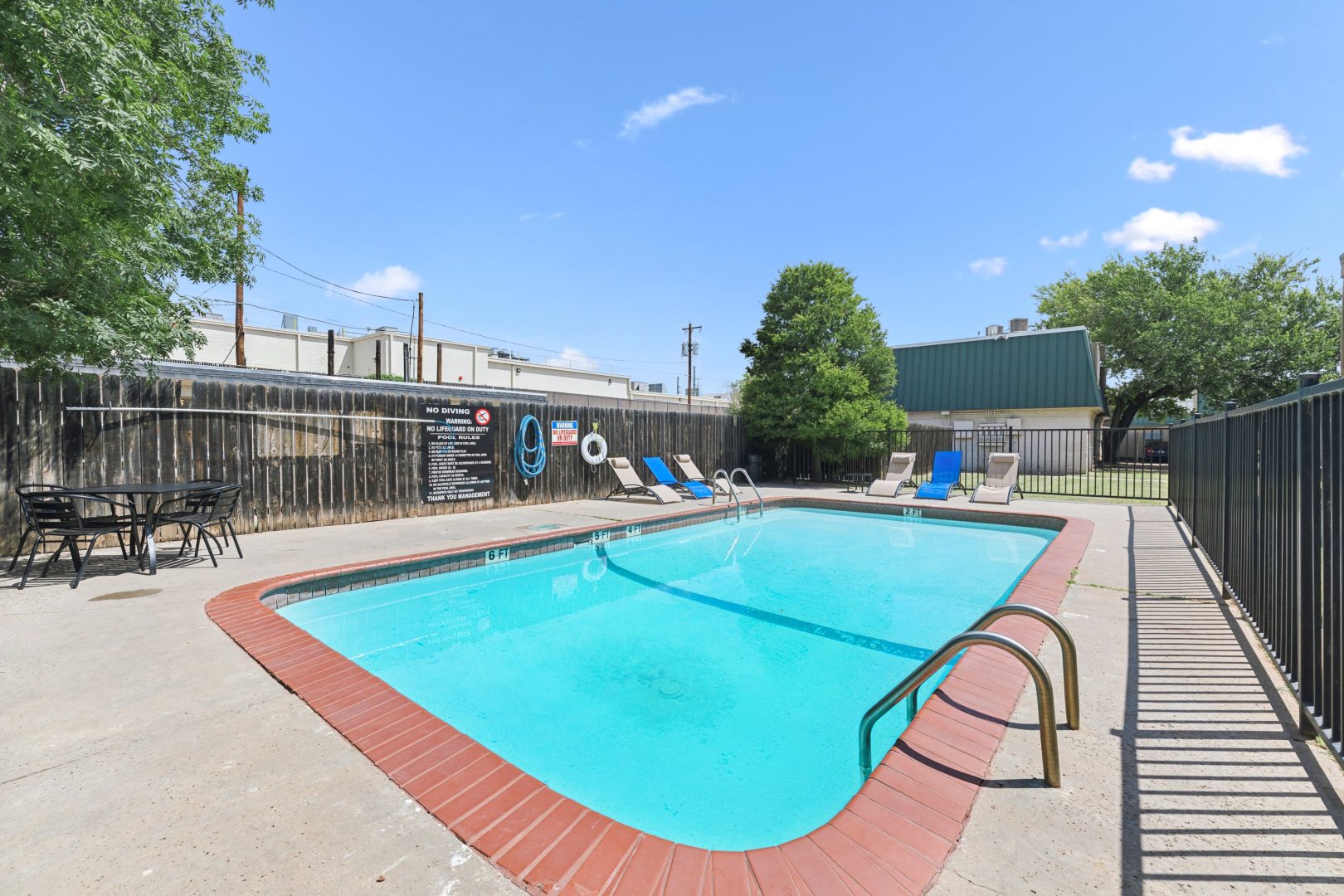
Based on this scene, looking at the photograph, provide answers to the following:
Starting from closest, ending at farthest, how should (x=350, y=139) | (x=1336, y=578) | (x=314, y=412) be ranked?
1. (x=1336, y=578)
2. (x=314, y=412)
3. (x=350, y=139)

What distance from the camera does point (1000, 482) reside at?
447 inches

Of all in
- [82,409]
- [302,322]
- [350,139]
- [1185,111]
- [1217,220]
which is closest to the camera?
[82,409]

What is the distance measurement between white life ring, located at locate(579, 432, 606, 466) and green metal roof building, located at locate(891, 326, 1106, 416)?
1545 cm

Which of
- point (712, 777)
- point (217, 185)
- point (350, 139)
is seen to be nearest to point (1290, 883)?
point (712, 777)

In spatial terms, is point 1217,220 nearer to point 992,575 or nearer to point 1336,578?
point 992,575

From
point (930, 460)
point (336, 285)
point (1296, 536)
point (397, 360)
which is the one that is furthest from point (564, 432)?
point (336, 285)

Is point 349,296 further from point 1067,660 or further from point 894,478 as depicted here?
point 1067,660

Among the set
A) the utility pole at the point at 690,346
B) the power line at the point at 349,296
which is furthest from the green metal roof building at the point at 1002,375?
the power line at the point at 349,296

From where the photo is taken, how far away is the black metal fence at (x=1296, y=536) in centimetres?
194

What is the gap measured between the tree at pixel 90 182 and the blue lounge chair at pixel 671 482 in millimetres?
8218

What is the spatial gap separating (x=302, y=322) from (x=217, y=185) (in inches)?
1103

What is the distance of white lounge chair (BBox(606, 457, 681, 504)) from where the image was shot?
1150 cm

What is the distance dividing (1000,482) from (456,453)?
34.6 feet

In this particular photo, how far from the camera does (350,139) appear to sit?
1453 cm
